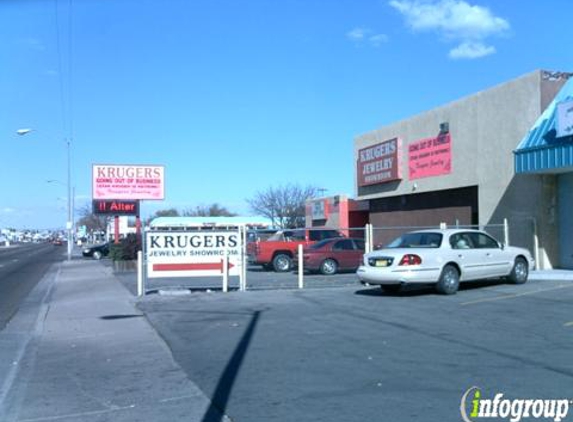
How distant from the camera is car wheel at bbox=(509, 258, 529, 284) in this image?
17875 mm

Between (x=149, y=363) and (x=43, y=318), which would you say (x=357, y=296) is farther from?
(x=149, y=363)

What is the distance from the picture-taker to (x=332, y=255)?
25.3 m

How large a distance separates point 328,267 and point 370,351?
52.6 ft

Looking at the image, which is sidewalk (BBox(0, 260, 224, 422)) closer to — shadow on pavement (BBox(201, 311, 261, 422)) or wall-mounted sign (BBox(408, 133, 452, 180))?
shadow on pavement (BBox(201, 311, 261, 422))

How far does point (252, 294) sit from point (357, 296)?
2.96 meters

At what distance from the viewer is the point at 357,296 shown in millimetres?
16984

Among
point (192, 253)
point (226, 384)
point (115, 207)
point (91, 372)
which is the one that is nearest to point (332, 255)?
point (192, 253)

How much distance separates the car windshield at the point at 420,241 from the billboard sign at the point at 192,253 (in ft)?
16.3

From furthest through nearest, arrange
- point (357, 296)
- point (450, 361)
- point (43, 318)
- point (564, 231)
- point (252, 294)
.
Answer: point (564, 231) < point (252, 294) < point (357, 296) < point (43, 318) < point (450, 361)

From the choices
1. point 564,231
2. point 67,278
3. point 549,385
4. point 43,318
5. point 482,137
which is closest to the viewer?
point 549,385

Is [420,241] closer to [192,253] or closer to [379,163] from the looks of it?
[192,253]

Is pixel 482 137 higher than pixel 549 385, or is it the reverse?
pixel 482 137

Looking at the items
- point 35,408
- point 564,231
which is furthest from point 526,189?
point 35,408

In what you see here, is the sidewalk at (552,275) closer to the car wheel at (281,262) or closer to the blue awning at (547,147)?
the blue awning at (547,147)
